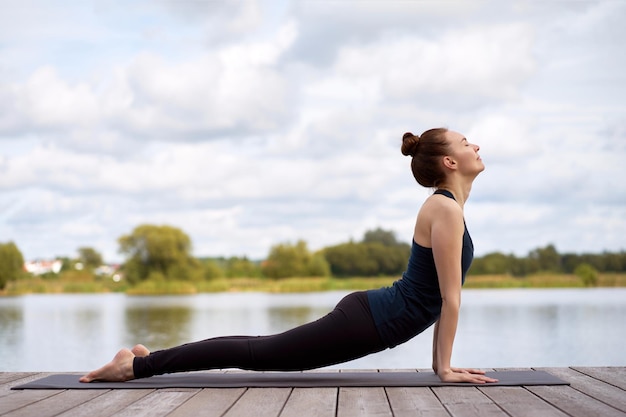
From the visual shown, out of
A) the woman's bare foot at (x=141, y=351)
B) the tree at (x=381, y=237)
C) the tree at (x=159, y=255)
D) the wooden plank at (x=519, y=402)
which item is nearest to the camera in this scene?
the wooden plank at (x=519, y=402)

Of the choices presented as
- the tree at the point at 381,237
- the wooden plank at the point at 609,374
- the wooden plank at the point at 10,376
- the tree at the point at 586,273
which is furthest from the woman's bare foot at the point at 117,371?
the tree at the point at 381,237

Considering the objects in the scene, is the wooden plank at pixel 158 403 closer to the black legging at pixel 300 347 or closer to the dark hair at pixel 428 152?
the black legging at pixel 300 347

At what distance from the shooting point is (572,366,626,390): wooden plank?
9.73 feet

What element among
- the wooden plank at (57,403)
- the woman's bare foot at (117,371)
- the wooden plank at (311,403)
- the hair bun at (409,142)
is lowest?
the wooden plank at (311,403)

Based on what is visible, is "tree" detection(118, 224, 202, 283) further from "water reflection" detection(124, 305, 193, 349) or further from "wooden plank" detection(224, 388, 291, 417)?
"wooden plank" detection(224, 388, 291, 417)

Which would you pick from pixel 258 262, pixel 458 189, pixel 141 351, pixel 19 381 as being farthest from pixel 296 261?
pixel 458 189

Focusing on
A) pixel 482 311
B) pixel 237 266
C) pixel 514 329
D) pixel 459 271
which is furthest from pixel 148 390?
pixel 237 266

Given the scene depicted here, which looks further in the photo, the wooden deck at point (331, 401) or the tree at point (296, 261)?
the tree at point (296, 261)

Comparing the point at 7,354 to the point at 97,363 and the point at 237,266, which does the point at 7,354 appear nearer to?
the point at 97,363

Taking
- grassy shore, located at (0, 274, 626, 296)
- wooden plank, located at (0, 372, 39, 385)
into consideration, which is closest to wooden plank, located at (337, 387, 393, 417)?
wooden plank, located at (0, 372, 39, 385)

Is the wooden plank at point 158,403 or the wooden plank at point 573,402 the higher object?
the wooden plank at point 158,403

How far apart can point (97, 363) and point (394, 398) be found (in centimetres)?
823

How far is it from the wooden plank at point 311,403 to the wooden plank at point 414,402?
206 millimetres

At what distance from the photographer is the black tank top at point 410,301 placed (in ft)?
9.53
